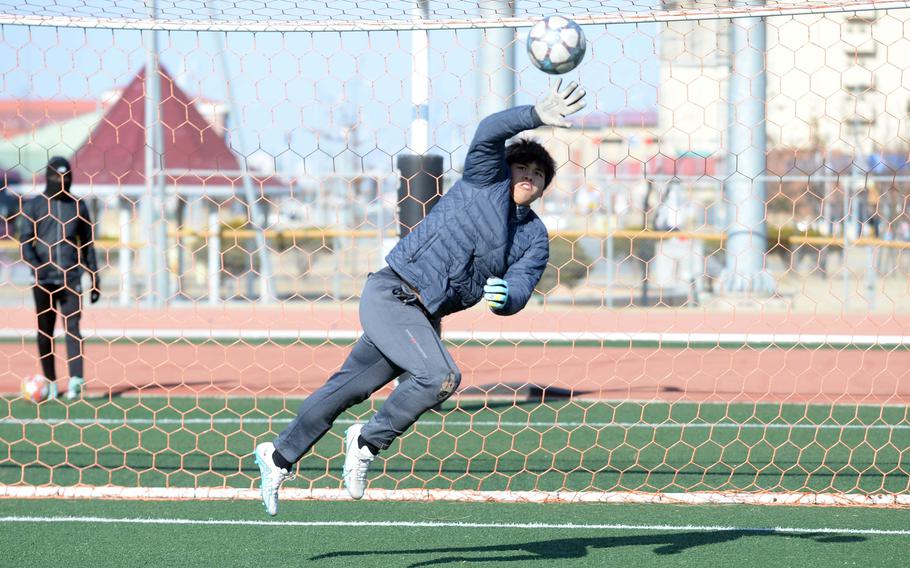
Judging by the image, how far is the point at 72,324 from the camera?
9.71m

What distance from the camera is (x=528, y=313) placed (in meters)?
16.7

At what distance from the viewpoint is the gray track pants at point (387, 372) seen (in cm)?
480

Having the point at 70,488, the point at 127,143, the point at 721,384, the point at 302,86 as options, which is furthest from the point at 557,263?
the point at 70,488

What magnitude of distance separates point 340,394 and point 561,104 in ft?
5.12

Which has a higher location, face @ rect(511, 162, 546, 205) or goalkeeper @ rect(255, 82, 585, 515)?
face @ rect(511, 162, 546, 205)

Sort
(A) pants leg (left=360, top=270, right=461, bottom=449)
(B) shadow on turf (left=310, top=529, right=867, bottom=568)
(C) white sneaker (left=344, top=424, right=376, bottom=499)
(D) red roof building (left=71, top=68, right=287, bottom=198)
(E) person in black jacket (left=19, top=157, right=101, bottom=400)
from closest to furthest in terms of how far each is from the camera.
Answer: (A) pants leg (left=360, top=270, right=461, bottom=449) → (C) white sneaker (left=344, top=424, right=376, bottom=499) → (B) shadow on turf (left=310, top=529, right=867, bottom=568) → (E) person in black jacket (left=19, top=157, right=101, bottom=400) → (D) red roof building (left=71, top=68, right=287, bottom=198)

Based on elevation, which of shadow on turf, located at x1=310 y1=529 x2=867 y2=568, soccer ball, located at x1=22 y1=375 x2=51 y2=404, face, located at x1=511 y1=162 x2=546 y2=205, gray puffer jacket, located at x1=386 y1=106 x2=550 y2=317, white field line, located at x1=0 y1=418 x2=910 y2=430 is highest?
face, located at x1=511 y1=162 x2=546 y2=205

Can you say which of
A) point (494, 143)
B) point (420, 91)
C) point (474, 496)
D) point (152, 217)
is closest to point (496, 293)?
point (494, 143)

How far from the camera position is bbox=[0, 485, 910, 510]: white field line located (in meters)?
6.44

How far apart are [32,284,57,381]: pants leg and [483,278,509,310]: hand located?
597 centimetres

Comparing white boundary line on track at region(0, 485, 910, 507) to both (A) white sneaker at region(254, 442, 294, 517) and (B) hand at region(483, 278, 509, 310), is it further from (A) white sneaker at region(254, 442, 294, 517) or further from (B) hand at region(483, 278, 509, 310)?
(B) hand at region(483, 278, 509, 310)

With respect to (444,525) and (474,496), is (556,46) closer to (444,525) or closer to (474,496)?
(444,525)

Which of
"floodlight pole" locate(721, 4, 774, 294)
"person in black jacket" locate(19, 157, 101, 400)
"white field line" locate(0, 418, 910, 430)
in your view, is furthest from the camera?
"floodlight pole" locate(721, 4, 774, 294)

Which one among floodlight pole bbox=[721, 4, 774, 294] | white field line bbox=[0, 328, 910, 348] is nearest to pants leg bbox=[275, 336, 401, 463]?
white field line bbox=[0, 328, 910, 348]
